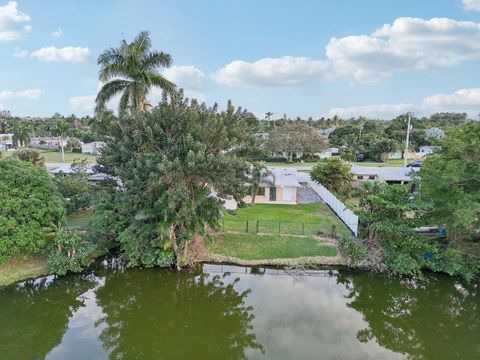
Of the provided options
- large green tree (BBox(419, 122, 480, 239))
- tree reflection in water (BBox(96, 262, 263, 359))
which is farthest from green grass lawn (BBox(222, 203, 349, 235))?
large green tree (BBox(419, 122, 480, 239))

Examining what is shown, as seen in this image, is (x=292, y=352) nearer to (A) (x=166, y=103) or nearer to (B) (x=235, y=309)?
(B) (x=235, y=309)

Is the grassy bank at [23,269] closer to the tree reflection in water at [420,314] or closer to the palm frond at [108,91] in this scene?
the palm frond at [108,91]

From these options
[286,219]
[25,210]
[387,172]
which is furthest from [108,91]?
[387,172]

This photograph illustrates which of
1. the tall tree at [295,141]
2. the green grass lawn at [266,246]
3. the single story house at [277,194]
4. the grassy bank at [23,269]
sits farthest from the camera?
the tall tree at [295,141]

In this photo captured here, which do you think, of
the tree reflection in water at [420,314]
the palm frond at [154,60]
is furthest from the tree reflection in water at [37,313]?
the palm frond at [154,60]

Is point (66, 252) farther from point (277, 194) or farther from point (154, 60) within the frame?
point (277, 194)

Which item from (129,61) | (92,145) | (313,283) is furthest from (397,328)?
(92,145)

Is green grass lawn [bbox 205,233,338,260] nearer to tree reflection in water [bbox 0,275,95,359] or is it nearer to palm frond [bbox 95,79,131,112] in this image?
tree reflection in water [bbox 0,275,95,359]
